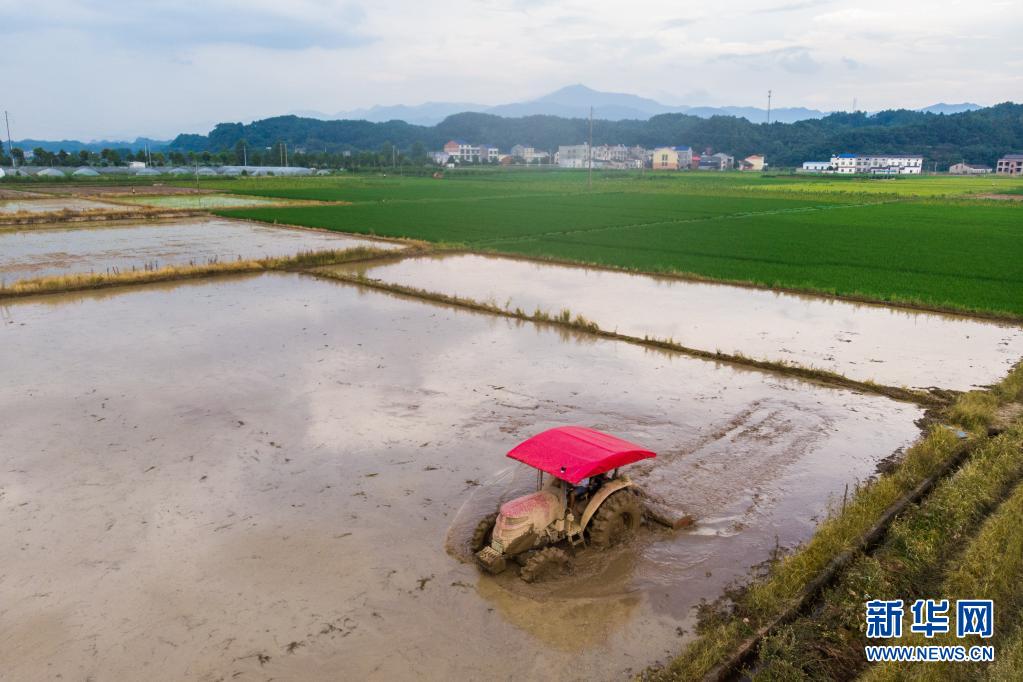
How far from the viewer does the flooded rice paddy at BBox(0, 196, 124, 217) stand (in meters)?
44.2

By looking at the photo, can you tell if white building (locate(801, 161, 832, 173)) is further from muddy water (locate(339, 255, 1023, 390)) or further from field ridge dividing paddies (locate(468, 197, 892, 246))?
muddy water (locate(339, 255, 1023, 390))

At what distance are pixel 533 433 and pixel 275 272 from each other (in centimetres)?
1755

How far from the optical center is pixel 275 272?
2520cm

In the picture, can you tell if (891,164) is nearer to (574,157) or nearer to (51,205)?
(574,157)

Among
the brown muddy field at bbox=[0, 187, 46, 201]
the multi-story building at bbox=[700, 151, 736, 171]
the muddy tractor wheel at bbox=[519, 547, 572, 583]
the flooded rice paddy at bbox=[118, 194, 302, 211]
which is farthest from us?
the multi-story building at bbox=[700, 151, 736, 171]

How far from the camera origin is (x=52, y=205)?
47.9m

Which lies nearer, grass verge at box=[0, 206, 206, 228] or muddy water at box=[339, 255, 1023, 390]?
muddy water at box=[339, 255, 1023, 390]

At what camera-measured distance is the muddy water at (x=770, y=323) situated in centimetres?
1445

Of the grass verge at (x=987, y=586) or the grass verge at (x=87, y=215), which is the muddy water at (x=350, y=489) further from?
the grass verge at (x=87, y=215)

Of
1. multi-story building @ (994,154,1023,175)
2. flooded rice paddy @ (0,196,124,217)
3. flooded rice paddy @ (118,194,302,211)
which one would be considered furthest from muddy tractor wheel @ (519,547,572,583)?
multi-story building @ (994,154,1023,175)

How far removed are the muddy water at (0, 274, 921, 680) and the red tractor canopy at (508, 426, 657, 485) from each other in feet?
3.55

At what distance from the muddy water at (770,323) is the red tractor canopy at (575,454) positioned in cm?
818

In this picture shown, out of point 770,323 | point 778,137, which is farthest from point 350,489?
point 778,137

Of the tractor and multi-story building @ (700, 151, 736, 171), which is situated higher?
multi-story building @ (700, 151, 736, 171)
